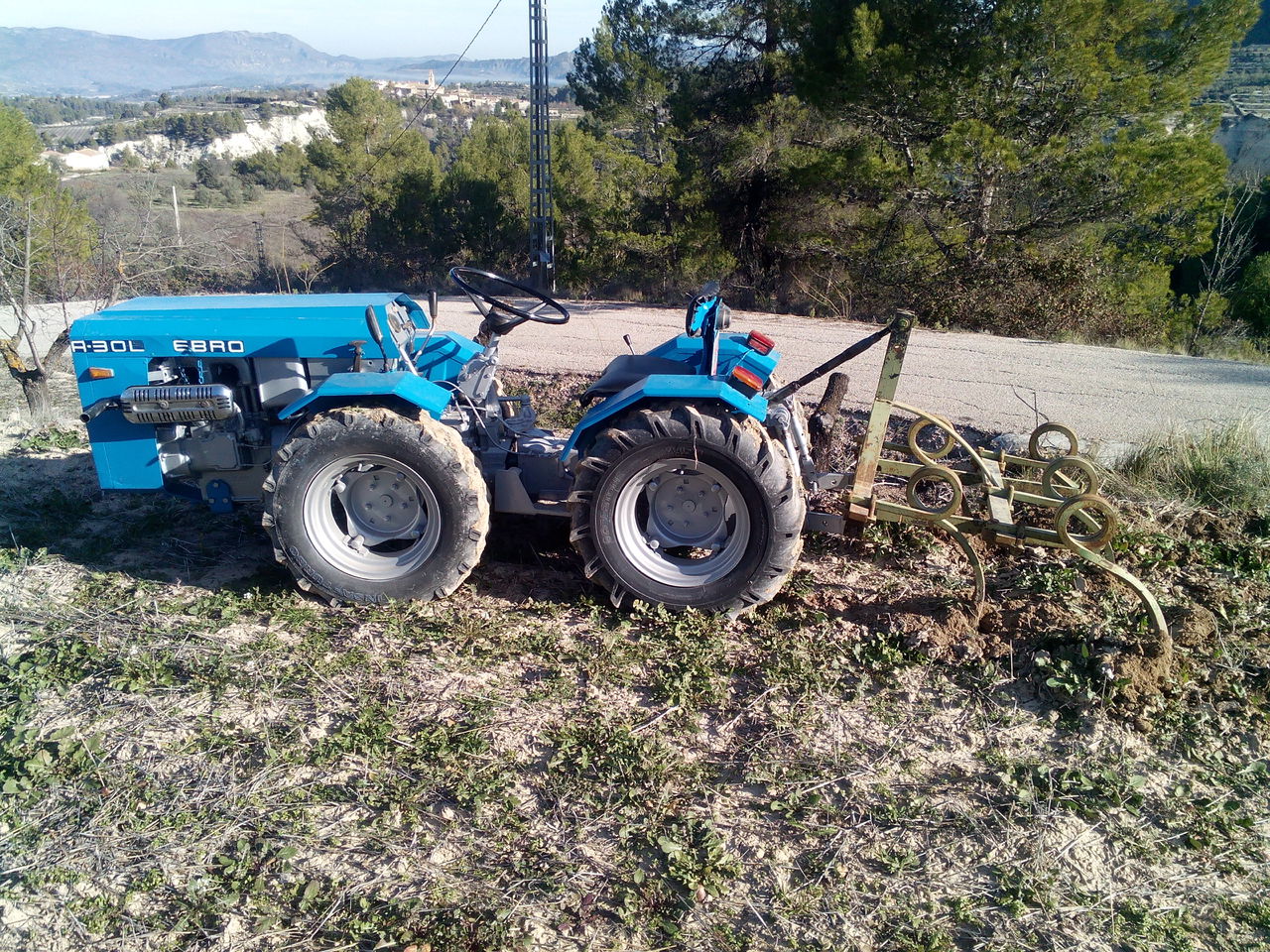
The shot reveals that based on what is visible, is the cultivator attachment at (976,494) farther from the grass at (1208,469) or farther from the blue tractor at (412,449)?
the grass at (1208,469)

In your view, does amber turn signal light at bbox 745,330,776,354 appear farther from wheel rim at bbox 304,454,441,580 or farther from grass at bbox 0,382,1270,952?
wheel rim at bbox 304,454,441,580

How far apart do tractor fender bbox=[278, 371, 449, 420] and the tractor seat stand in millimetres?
767

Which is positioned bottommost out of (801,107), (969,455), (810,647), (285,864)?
(285,864)

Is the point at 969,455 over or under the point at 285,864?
over

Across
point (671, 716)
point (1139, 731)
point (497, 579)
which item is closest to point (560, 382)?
point (497, 579)

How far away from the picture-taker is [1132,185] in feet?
39.4

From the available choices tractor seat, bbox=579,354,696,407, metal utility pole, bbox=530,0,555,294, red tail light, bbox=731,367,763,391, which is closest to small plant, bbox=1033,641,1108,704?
red tail light, bbox=731,367,763,391

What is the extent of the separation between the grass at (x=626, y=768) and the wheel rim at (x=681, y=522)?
0.82 ft

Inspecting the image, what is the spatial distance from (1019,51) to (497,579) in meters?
12.0

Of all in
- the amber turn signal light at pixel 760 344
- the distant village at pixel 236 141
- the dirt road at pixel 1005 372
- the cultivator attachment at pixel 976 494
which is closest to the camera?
the cultivator attachment at pixel 976 494

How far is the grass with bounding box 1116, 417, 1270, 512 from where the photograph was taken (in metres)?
5.09

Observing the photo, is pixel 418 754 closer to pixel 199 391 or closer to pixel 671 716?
pixel 671 716

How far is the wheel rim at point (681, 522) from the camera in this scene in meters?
3.92

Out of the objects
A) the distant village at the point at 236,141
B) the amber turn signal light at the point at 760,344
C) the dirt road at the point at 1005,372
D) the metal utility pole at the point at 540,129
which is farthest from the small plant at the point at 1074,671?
the distant village at the point at 236,141
